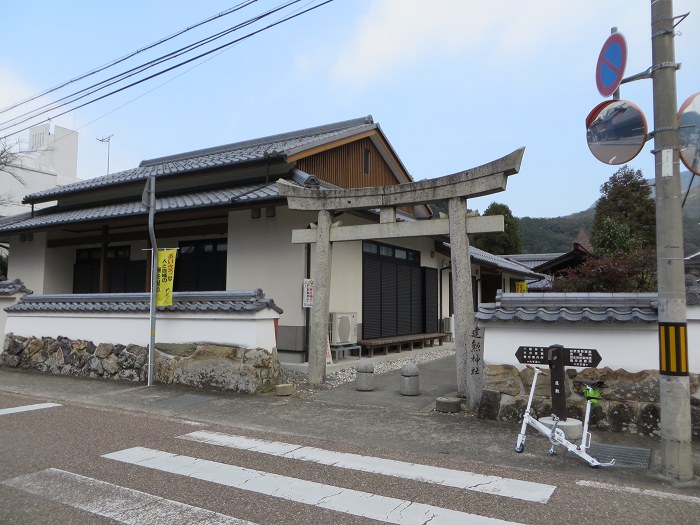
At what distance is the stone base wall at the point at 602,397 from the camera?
6195 mm

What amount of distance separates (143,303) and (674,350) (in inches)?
374

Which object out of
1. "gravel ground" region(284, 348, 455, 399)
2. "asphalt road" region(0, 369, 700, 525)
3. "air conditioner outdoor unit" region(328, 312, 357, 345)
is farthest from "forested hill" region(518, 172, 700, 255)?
"asphalt road" region(0, 369, 700, 525)

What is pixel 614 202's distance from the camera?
32.7m

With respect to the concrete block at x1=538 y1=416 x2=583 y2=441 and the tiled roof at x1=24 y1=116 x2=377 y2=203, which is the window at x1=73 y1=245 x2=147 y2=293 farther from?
the concrete block at x1=538 y1=416 x2=583 y2=441

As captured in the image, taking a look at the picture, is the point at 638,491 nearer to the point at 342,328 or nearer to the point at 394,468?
the point at 394,468

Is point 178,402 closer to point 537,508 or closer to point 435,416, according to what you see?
point 435,416

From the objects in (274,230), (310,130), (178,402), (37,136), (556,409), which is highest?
(37,136)

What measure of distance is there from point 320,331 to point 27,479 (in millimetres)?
5504

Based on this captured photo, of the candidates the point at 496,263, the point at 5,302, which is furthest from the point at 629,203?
the point at 5,302

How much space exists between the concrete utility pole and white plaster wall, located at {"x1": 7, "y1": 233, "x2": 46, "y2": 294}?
56.1 feet

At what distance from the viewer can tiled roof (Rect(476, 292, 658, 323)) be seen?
20.8 feet

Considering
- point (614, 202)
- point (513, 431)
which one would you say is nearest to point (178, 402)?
point (513, 431)

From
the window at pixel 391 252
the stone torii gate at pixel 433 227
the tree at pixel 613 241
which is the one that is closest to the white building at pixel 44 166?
the window at pixel 391 252

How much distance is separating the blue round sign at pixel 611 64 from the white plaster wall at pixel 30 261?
54.6 feet
